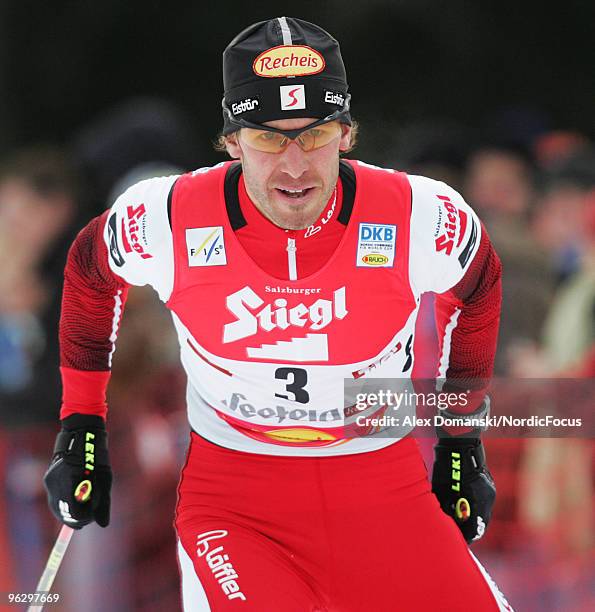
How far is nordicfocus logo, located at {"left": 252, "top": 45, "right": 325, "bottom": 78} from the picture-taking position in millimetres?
4004

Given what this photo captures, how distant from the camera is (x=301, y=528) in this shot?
13.5 feet

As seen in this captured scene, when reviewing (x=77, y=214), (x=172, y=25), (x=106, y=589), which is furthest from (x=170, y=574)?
(x=172, y=25)

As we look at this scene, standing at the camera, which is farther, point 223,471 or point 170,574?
point 170,574

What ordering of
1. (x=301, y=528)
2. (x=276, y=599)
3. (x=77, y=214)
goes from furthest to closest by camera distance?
(x=77, y=214), (x=301, y=528), (x=276, y=599)

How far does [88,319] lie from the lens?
15.1 feet

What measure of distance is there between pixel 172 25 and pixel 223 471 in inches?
238

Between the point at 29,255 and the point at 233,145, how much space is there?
9.00ft

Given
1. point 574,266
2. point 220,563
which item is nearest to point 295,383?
point 220,563

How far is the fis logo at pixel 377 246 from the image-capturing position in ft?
13.4

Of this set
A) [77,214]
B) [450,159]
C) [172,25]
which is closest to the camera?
[77,214]

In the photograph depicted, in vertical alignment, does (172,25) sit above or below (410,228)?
above

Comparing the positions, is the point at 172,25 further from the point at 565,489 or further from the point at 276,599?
the point at 276,599

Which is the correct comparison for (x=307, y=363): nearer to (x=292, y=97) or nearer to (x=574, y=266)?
(x=292, y=97)

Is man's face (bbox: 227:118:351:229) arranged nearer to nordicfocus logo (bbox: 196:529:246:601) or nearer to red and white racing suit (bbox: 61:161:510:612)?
red and white racing suit (bbox: 61:161:510:612)
